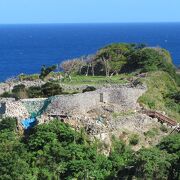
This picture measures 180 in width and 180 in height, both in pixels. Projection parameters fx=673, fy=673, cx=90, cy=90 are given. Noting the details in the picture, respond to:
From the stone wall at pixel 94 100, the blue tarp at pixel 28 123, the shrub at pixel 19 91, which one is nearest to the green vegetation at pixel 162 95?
the stone wall at pixel 94 100

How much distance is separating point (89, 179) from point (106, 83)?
16.1 m

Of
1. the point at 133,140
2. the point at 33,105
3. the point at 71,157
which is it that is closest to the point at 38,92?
the point at 33,105

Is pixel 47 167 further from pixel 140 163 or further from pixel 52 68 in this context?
pixel 52 68

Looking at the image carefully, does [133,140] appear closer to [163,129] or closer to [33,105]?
[163,129]

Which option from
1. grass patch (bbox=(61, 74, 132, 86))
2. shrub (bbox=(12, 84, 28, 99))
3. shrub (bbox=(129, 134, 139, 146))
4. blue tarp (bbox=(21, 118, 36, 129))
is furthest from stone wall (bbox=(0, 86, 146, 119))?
grass patch (bbox=(61, 74, 132, 86))

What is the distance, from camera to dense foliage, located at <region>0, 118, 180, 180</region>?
115 feet

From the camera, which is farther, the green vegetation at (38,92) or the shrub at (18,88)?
the shrub at (18,88)

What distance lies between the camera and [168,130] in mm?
43406

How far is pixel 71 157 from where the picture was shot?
38.1 m

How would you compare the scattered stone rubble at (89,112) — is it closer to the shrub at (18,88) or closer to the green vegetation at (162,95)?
the green vegetation at (162,95)

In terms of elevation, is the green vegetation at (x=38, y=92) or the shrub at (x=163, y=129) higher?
the green vegetation at (x=38, y=92)

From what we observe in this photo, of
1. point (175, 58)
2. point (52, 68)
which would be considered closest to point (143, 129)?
point (52, 68)

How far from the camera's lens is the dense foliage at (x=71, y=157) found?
35.2 meters

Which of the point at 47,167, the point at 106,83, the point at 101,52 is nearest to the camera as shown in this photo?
the point at 47,167
